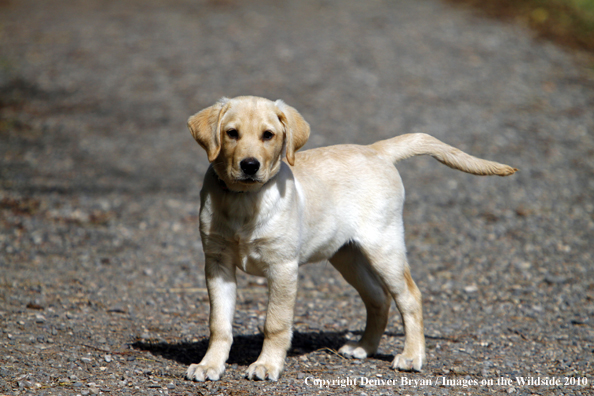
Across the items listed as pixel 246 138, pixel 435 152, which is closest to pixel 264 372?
pixel 246 138

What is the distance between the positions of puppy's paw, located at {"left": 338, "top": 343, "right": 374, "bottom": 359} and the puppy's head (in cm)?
159

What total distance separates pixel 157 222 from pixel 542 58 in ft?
33.3

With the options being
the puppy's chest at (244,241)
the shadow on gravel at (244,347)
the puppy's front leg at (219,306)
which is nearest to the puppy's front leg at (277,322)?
the puppy's chest at (244,241)

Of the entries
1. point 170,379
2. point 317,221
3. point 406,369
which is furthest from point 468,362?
point 170,379

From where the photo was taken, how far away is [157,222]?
7.97 m

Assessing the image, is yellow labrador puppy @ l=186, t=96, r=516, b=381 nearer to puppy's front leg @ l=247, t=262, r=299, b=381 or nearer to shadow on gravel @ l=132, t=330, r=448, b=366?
puppy's front leg @ l=247, t=262, r=299, b=381

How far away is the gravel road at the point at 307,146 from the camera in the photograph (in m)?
4.50

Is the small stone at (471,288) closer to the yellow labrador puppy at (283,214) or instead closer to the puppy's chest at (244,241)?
the yellow labrador puppy at (283,214)

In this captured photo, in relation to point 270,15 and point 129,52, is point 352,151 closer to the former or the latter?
point 129,52

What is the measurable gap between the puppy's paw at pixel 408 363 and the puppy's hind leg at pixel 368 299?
37 centimetres

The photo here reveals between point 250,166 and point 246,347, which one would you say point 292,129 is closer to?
point 250,166

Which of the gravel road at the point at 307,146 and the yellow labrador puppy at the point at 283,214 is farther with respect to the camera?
the gravel road at the point at 307,146

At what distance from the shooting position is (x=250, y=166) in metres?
3.68

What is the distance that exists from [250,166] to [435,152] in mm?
1670
